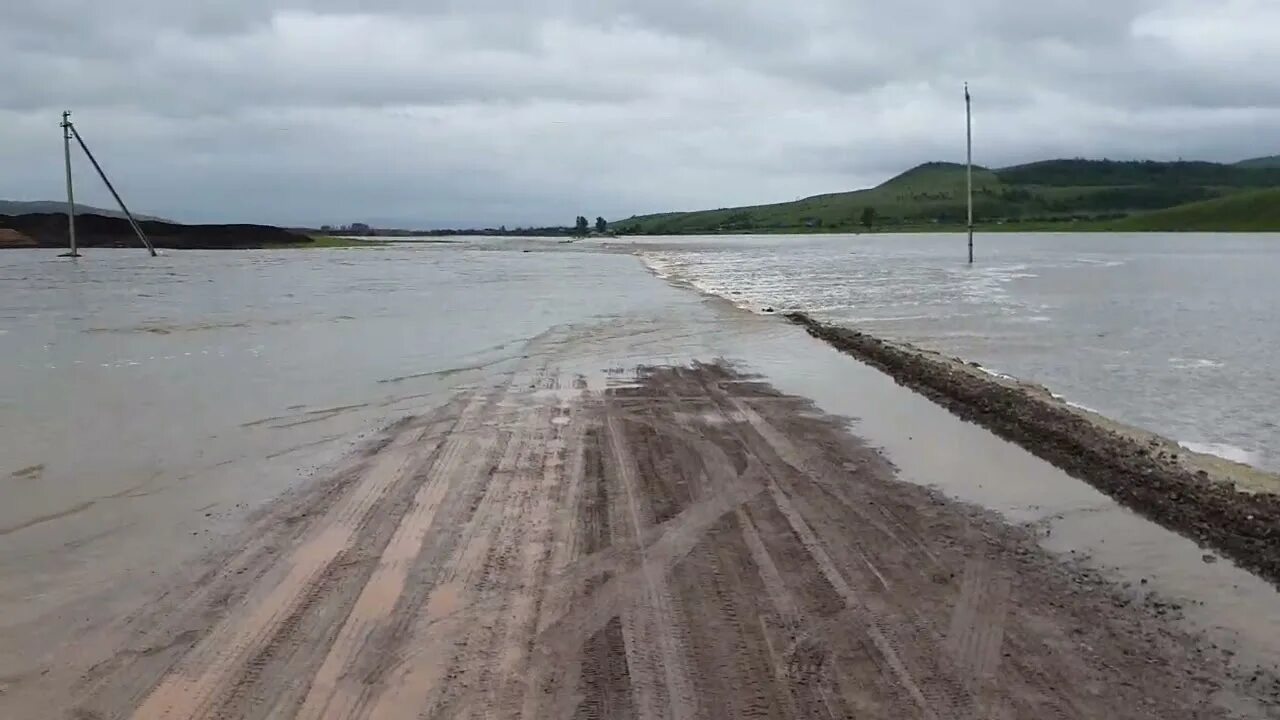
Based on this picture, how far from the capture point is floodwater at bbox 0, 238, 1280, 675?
20.9ft

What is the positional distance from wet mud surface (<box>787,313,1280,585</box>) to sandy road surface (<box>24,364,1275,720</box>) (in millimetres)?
1415

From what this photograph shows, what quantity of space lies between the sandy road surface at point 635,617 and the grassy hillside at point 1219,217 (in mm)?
165757

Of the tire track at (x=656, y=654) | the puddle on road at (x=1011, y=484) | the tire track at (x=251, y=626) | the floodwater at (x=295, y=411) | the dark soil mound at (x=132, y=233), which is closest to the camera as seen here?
the tire track at (x=656, y=654)

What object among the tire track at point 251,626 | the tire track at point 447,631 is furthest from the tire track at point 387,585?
the tire track at point 251,626

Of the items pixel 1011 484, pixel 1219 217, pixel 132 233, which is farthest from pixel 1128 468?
pixel 1219 217

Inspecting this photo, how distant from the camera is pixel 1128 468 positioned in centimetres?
895

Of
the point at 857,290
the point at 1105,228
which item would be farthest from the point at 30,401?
the point at 1105,228

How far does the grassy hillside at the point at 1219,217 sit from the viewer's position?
15200 centimetres

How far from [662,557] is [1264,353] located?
657 inches

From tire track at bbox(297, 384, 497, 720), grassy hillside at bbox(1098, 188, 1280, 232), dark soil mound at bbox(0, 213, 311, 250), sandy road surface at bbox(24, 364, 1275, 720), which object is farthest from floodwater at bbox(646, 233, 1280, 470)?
grassy hillside at bbox(1098, 188, 1280, 232)

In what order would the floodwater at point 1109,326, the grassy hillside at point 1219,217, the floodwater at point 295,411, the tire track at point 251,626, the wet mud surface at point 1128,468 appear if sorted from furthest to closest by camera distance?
the grassy hillside at point 1219,217
the floodwater at point 1109,326
the wet mud surface at point 1128,468
the floodwater at point 295,411
the tire track at point 251,626

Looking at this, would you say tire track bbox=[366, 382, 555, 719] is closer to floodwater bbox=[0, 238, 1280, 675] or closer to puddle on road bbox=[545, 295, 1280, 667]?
floodwater bbox=[0, 238, 1280, 675]

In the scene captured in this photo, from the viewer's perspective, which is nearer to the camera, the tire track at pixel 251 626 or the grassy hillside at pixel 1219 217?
the tire track at pixel 251 626

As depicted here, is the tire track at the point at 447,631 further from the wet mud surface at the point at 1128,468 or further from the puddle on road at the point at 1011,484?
the wet mud surface at the point at 1128,468
